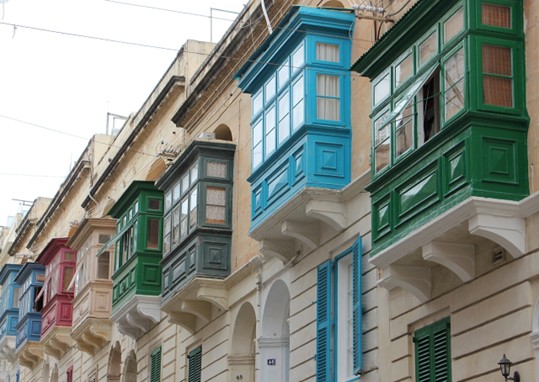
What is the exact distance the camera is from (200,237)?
1036 inches

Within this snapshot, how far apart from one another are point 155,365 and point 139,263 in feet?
8.61

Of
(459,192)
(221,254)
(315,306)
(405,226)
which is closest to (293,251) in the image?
(315,306)

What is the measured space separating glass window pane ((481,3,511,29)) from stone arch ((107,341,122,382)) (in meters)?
21.0

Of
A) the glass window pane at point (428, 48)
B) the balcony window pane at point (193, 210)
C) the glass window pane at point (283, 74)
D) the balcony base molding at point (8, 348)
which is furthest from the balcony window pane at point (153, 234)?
the balcony base molding at point (8, 348)

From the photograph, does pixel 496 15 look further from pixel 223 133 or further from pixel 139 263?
pixel 139 263

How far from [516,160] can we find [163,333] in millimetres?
16489

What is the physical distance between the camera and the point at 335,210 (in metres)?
20.8

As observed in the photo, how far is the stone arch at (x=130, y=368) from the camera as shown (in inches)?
1319

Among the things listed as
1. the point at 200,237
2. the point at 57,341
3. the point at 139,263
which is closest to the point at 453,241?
the point at 200,237

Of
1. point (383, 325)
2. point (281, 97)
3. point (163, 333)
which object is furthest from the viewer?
point (163, 333)

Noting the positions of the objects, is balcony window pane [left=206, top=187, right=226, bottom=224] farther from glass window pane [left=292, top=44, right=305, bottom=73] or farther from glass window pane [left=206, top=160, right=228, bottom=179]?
glass window pane [left=292, top=44, right=305, bottom=73]

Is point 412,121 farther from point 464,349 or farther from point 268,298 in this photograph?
point 268,298

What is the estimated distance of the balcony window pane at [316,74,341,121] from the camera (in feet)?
69.6

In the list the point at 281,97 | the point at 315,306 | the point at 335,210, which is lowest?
the point at 315,306
